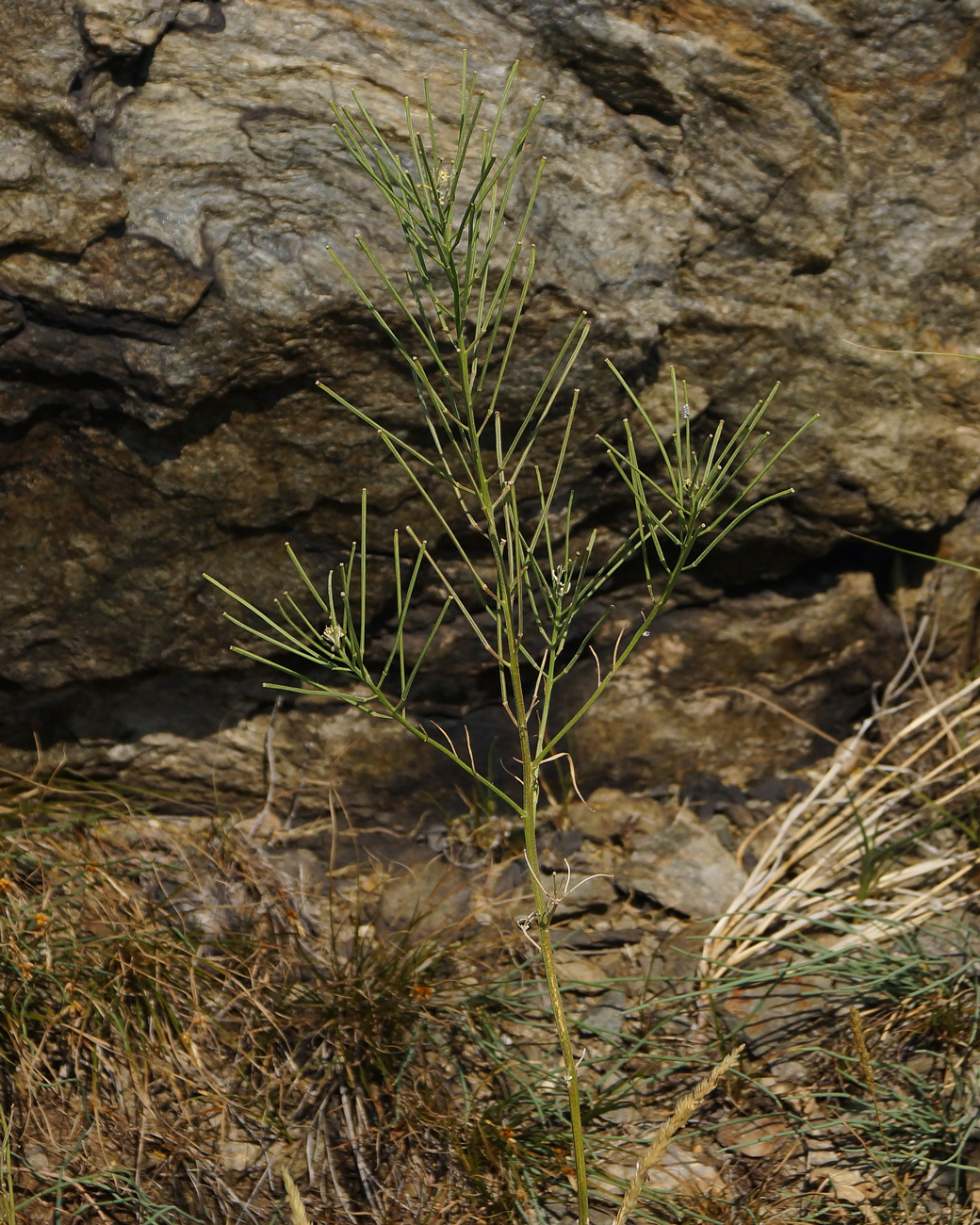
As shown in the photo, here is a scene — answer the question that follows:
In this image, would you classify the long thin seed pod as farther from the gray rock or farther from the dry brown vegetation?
the gray rock

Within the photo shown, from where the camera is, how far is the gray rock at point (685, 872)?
2.83 meters

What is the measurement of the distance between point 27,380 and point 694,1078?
6.53ft

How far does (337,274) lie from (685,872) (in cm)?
162

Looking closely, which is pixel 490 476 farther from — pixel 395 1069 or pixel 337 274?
Result: pixel 395 1069

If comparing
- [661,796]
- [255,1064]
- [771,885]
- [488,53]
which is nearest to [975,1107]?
[771,885]

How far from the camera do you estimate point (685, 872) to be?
114 inches

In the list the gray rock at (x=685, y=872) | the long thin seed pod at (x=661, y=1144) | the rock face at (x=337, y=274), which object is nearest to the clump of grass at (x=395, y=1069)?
the gray rock at (x=685, y=872)

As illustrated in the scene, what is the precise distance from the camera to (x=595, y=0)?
98.3 inches

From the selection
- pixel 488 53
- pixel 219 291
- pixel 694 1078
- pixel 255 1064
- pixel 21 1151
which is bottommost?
pixel 21 1151

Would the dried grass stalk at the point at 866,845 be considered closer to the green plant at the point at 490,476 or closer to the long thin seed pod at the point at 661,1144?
the green plant at the point at 490,476

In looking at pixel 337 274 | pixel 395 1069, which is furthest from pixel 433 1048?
pixel 337 274

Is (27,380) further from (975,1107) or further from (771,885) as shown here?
(975,1107)

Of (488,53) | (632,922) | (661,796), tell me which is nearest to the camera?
(488,53)

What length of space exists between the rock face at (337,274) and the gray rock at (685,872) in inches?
24.1
